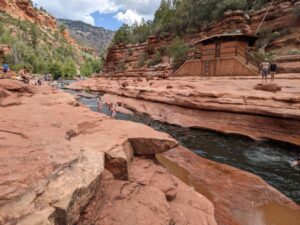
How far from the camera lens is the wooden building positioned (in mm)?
21922

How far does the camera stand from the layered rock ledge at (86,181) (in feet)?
8.28

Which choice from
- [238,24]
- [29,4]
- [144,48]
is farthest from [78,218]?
[29,4]

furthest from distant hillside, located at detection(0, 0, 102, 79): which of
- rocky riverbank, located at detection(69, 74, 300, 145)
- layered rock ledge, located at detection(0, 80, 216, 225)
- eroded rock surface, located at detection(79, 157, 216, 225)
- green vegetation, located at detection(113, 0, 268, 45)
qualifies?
eroded rock surface, located at detection(79, 157, 216, 225)

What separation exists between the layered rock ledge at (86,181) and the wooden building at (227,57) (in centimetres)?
1791

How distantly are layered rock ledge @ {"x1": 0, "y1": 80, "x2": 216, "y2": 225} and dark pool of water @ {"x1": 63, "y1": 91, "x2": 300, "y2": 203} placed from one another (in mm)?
4091

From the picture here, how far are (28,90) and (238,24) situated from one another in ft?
80.8

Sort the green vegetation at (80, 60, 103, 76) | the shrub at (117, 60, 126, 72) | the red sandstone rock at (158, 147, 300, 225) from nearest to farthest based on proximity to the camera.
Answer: the red sandstone rock at (158, 147, 300, 225), the shrub at (117, 60, 126, 72), the green vegetation at (80, 60, 103, 76)

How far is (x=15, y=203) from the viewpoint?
7.80 feet

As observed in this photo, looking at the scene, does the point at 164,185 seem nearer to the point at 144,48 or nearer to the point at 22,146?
the point at 22,146

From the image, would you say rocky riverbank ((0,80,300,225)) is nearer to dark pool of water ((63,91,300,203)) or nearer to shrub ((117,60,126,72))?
dark pool of water ((63,91,300,203))

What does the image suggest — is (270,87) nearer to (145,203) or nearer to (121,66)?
(145,203)

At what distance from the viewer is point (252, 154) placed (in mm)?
10234

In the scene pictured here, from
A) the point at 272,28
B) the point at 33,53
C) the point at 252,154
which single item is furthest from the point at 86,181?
the point at 33,53

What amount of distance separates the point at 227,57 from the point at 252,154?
560 inches
